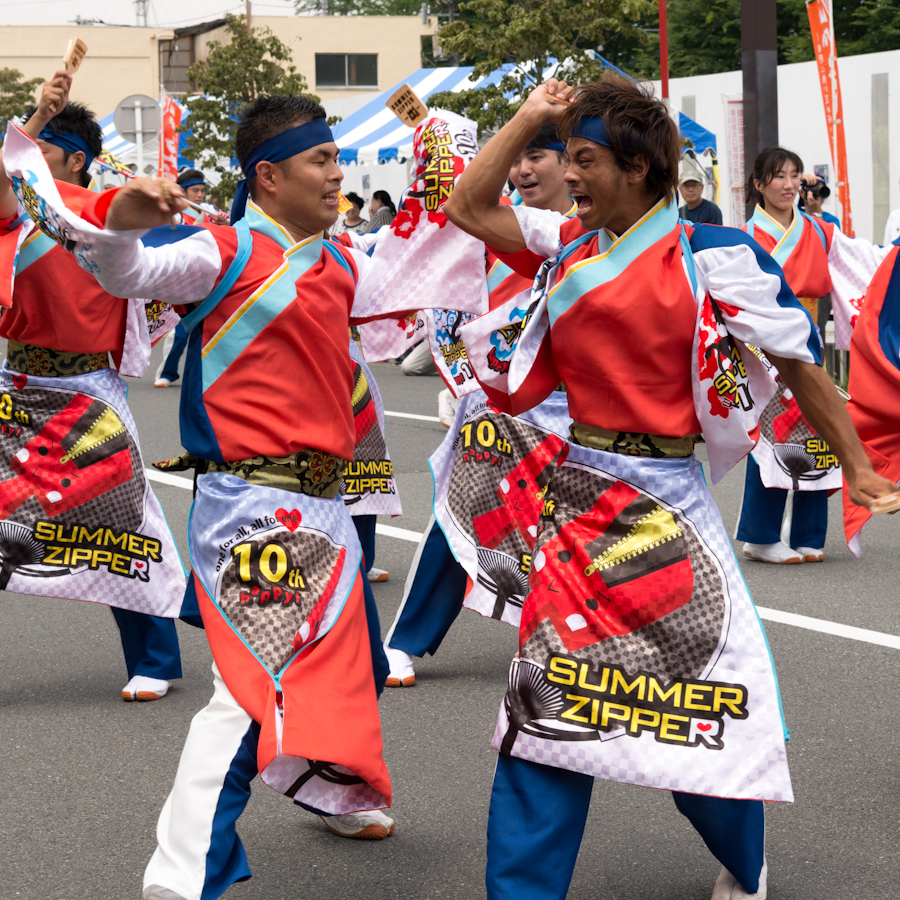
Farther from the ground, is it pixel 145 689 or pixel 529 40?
pixel 529 40

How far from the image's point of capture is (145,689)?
465 centimetres

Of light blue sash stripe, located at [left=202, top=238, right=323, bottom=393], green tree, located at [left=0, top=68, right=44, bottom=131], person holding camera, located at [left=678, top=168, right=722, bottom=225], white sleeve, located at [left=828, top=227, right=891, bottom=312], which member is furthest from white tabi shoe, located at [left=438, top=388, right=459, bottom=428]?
green tree, located at [left=0, top=68, right=44, bottom=131]

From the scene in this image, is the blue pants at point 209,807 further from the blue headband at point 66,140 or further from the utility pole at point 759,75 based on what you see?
the utility pole at point 759,75

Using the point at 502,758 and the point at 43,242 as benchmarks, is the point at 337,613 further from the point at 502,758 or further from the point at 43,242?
the point at 43,242

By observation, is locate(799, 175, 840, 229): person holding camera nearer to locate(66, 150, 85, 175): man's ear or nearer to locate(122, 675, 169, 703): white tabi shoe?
locate(66, 150, 85, 175): man's ear

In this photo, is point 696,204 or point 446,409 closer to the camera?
point 446,409

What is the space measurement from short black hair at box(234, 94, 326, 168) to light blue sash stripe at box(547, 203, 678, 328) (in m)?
0.88

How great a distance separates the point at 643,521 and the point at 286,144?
4.12 feet

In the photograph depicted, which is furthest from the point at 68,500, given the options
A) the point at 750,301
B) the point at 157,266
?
the point at 750,301

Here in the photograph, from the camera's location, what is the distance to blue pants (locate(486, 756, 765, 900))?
266 centimetres

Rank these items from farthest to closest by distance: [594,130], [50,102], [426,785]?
[426,785] < [50,102] < [594,130]

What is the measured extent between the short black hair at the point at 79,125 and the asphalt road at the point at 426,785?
1.88m

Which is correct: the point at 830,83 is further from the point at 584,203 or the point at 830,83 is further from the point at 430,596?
the point at 584,203

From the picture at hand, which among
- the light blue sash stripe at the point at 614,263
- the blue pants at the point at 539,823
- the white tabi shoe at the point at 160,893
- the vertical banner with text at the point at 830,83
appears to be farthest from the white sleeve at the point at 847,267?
the white tabi shoe at the point at 160,893
